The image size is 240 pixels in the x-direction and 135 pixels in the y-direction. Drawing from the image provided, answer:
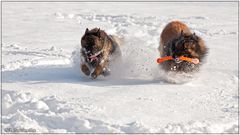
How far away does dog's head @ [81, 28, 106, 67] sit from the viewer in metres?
7.43

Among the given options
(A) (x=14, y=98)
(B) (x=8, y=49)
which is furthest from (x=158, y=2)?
(A) (x=14, y=98)

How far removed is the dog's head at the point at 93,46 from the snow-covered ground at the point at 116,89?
0.34 m

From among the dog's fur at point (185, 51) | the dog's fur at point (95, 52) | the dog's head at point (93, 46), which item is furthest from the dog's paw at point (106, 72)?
the dog's fur at point (185, 51)

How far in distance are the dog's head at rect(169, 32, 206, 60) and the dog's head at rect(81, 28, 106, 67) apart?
3.82ft

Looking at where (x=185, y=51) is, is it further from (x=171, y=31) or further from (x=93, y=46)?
(x=171, y=31)

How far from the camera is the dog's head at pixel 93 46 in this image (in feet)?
24.4

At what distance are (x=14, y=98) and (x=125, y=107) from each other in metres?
1.55

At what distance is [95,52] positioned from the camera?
295 inches

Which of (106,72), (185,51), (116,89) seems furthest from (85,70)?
(185,51)

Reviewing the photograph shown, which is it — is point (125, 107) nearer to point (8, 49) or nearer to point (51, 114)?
point (51, 114)

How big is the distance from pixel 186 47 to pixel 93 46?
59.2 inches

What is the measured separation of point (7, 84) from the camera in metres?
6.98

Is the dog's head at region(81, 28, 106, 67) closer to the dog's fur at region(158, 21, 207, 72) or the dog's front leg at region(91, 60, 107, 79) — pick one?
the dog's front leg at region(91, 60, 107, 79)

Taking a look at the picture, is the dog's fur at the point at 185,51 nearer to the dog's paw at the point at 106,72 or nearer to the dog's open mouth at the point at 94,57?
the dog's paw at the point at 106,72
